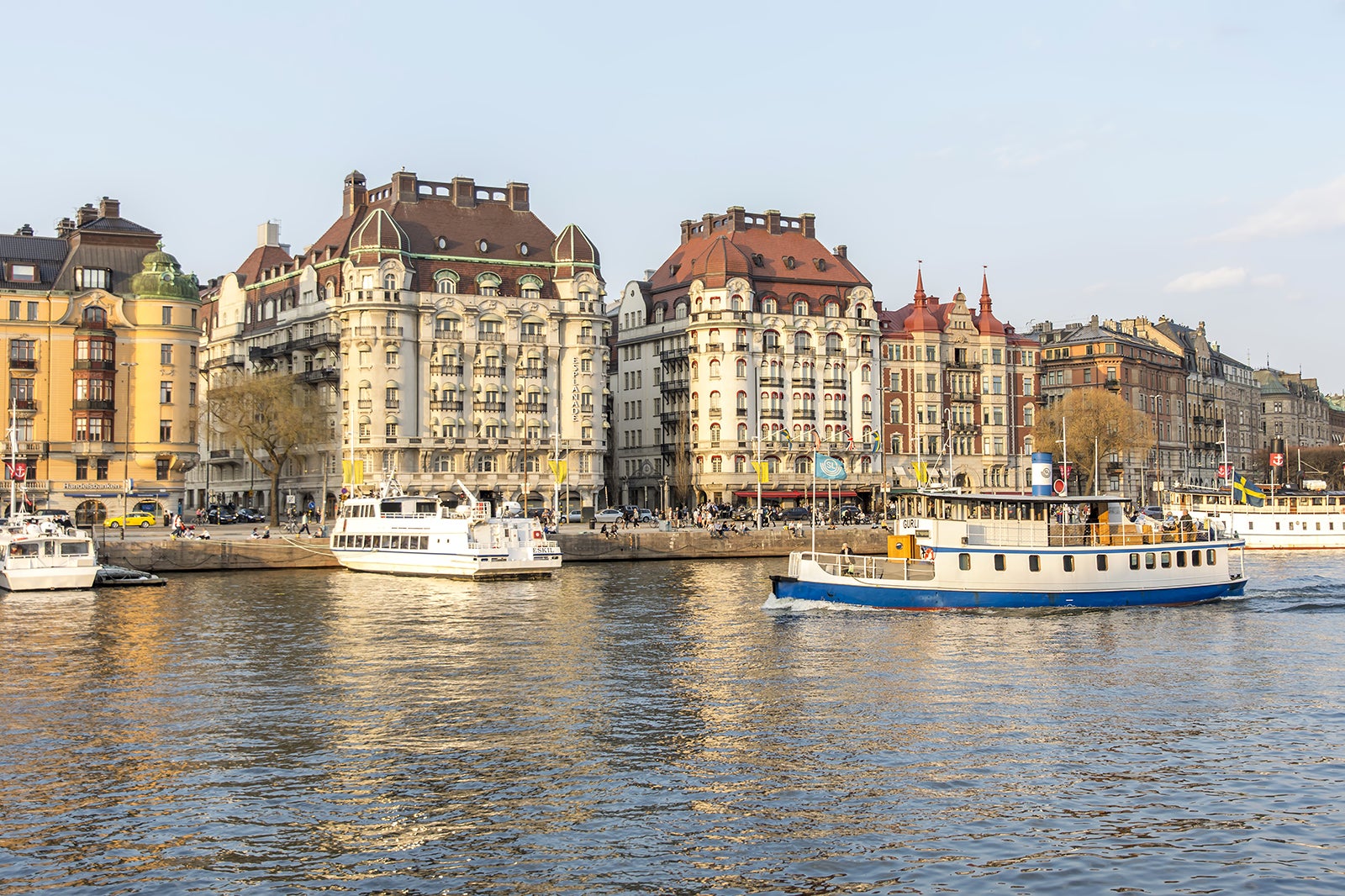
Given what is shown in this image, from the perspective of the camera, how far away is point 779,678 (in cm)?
4831

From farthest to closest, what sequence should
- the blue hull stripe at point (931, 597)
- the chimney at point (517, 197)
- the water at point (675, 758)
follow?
the chimney at point (517, 197) < the blue hull stripe at point (931, 597) < the water at point (675, 758)

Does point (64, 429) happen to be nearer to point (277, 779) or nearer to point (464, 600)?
point (464, 600)

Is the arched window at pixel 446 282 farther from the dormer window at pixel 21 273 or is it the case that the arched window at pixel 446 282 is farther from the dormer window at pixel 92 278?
the dormer window at pixel 21 273

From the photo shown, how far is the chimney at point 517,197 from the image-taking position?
15625cm

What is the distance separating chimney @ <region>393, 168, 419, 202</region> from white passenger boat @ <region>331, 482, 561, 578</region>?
5614cm

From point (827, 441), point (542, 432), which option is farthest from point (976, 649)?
point (827, 441)

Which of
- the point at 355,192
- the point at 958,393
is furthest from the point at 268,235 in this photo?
the point at 958,393

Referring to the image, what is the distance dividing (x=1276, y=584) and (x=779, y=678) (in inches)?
1887

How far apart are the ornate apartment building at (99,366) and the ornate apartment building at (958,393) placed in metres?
78.9

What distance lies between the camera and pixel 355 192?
15825cm

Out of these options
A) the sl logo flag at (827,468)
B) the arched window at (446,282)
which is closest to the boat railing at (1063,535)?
the sl logo flag at (827,468)

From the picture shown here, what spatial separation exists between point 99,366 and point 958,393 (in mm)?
97249

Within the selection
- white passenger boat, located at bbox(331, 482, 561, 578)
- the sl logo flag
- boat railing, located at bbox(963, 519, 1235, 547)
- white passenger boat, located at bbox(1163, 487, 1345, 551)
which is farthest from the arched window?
boat railing, located at bbox(963, 519, 1235, 547)

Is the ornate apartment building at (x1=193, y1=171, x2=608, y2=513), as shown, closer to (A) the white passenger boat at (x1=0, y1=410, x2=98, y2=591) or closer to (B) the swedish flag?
(A) the white passenger boat at (x1=0, y1=410, x2=98, y2=591)
